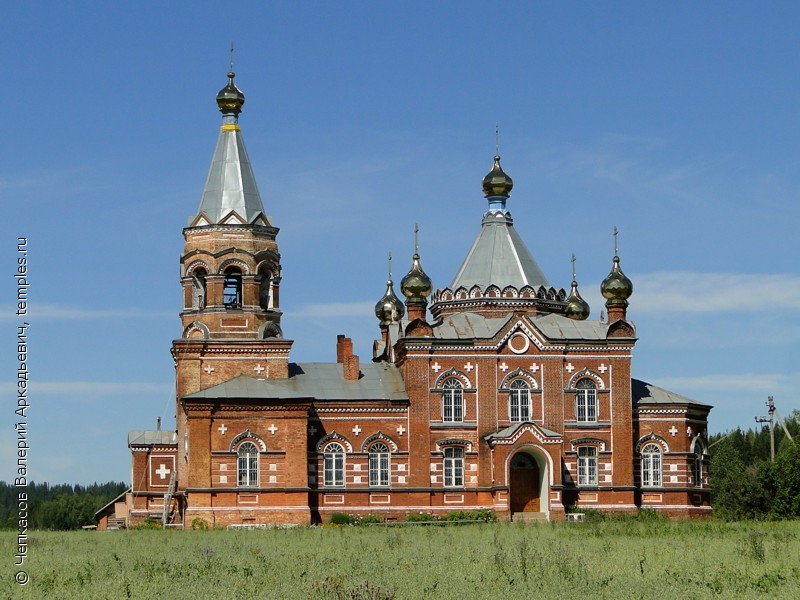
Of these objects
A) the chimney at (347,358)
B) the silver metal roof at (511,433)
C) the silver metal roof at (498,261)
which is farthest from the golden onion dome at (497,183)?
the silver metal roof at (511,433)

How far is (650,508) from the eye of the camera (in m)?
47.2

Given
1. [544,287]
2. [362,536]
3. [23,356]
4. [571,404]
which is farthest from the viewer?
[544,287]

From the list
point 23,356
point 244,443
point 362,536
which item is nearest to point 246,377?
point 244,443

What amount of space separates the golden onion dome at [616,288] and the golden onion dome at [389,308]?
10422 mm

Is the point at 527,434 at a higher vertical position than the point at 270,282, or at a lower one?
lower

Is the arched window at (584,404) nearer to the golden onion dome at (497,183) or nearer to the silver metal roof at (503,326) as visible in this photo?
the silver metal roof at (503,326)

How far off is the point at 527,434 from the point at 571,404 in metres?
2.41

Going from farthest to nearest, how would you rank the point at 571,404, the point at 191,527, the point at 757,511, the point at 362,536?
the point at 757,511, the point at 571,404, the point at 191,527, the point at 362,536

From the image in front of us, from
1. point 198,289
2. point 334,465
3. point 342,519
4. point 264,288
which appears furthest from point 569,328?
point 198,289

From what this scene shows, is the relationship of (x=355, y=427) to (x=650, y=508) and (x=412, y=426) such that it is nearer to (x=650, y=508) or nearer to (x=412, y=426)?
(x=412, y=426)

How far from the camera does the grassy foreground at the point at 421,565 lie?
2012 centimetres

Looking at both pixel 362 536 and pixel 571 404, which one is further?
pixel 571 404

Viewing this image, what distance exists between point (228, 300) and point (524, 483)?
37.9ft

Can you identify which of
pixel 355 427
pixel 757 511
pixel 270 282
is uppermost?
pixel 270 282
